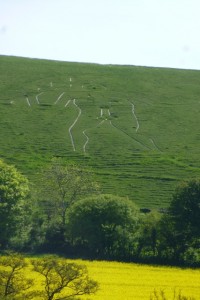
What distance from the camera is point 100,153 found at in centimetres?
10981

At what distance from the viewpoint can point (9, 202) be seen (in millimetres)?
65062

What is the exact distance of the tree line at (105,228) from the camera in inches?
2343

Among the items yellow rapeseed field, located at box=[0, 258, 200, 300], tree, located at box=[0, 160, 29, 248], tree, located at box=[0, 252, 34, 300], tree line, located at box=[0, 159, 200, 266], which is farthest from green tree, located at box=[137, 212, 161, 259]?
tree, located at box=[0, 252, 34, 300]

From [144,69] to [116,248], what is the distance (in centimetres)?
11470

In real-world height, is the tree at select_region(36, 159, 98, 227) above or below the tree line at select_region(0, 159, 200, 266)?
above

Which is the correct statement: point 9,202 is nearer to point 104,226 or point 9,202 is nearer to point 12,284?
point 104,226

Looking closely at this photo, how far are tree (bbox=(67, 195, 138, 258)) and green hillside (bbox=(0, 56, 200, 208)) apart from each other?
76.6 ft

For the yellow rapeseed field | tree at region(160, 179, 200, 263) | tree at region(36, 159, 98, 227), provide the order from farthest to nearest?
1. tree at region(36, 159, 98, 227)
2. tree at region(160, 179, 200, 263)
3. the yellow rapeseed field

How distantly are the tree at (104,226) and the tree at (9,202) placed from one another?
5.17 meters

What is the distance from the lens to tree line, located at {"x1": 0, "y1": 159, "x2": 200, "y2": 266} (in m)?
59.5

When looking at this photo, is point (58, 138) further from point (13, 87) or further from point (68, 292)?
point (68, 292)

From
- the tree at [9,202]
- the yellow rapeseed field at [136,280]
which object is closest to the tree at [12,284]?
the yellow rapeseed field at [136,280]

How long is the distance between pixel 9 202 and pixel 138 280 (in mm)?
24540

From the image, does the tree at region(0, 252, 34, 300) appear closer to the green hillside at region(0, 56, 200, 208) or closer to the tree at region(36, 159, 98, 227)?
the tree at region(36, 159, 98, 227)
